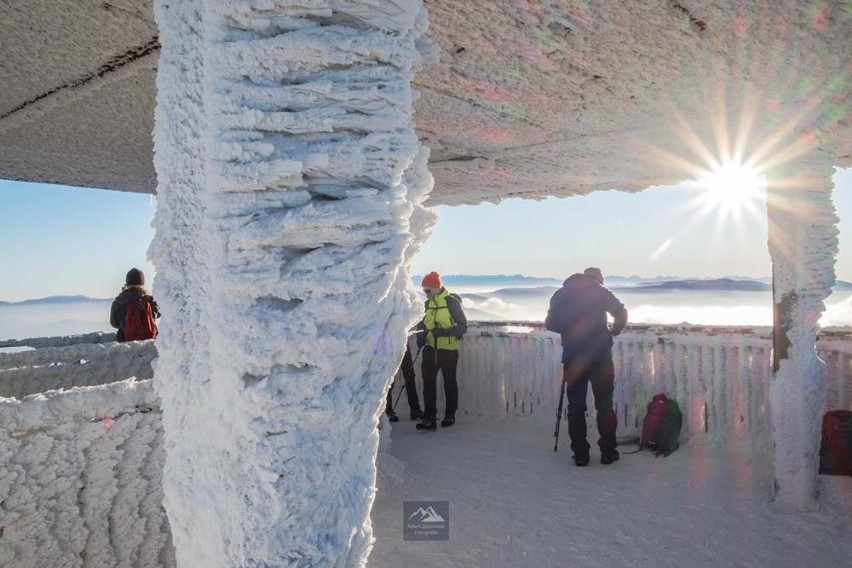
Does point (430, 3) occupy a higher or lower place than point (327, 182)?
higher

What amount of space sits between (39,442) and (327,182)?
1358mm

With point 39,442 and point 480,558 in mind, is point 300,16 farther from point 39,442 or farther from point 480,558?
point 480,558

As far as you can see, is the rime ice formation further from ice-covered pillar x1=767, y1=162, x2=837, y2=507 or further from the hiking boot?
the hiking boot

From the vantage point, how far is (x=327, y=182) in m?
0.96

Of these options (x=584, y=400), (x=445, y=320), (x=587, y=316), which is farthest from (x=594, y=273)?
(x=445, y=320)

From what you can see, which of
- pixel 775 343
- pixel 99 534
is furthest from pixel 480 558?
pixel 775 343

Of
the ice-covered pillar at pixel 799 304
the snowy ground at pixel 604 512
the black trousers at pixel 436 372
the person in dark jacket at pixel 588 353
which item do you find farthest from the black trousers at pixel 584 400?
the black trousers at pixel 436 372

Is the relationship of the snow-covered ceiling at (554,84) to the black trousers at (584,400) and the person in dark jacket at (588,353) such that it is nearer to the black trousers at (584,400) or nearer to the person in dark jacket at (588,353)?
the person in dark jacket at (588,353)

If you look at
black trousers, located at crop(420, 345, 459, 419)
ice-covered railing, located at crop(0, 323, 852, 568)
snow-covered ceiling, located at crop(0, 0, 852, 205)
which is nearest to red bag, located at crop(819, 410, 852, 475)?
snow-covered ceiling, located at crop(0, 0, 852, 205)

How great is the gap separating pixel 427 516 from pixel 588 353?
2.01 m

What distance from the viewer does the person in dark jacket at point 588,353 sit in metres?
4.95

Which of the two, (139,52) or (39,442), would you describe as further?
(139,52)

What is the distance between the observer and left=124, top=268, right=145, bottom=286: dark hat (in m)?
4.59

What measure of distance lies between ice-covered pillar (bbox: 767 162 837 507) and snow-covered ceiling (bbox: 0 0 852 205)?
0.25 m
